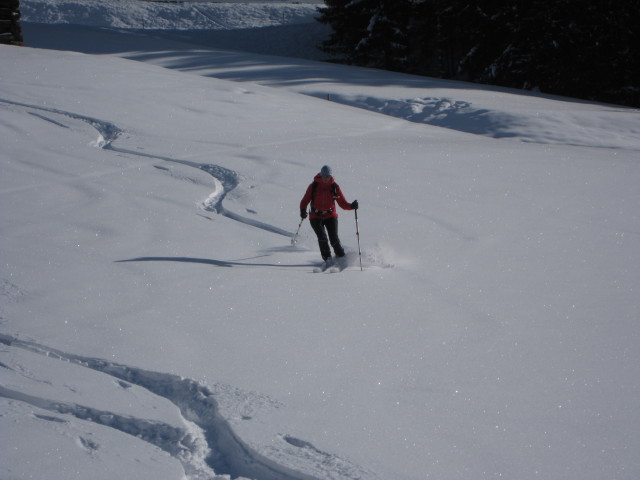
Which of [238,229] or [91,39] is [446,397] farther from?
[91,39]

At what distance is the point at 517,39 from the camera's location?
105ft

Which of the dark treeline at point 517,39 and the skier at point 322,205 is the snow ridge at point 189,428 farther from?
the dark treeline at point 517,39

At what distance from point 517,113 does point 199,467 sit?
17.2 m

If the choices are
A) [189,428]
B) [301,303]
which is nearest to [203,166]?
[301,303]

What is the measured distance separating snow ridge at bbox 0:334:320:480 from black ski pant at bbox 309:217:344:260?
401cm

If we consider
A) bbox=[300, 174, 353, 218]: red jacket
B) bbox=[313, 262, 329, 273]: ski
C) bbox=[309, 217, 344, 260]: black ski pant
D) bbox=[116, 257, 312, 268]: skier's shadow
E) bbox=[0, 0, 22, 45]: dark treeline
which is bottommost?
bbox=[313, 262, 329, 273]: ski

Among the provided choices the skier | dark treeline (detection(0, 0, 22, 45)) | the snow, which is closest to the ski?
the skier

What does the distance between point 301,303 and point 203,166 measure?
6.72m

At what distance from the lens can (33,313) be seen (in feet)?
22.8

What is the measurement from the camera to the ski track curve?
11.2 metres

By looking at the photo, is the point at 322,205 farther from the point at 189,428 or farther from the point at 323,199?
the point at 189,428

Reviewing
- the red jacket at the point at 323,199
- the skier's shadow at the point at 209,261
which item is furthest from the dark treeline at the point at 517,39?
the skier's shadow at the point at 209,261

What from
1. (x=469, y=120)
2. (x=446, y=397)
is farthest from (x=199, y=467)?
(x=469, y=120)

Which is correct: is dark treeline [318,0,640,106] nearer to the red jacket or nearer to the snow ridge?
the red jacket
